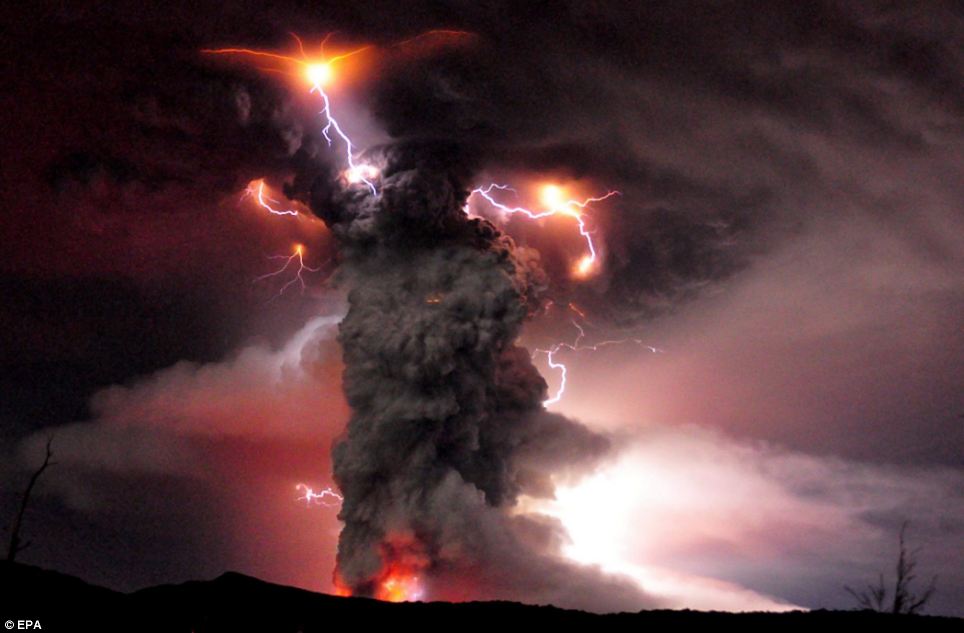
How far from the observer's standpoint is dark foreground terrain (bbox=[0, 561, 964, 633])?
29750 mm

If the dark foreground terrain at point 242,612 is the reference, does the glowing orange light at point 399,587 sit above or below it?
above

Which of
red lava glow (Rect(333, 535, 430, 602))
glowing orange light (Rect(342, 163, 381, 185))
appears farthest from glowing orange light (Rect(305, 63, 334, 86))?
red lava glow (Rect(333, 535, 430, 602))

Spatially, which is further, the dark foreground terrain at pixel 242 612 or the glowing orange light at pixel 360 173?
the glowing orange light at pixel 360 173

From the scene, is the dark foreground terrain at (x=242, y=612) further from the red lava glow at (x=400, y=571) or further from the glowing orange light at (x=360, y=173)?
the glowing orange light at (x=360, y=173)

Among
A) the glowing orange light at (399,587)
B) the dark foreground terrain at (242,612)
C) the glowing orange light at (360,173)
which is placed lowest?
the dark foreground terrain at (242,612)

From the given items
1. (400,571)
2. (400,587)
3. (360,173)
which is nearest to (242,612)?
(400,587)

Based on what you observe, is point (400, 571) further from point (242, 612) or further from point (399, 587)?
point (242, 612)

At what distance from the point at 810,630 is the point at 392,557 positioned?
18807 millimetres

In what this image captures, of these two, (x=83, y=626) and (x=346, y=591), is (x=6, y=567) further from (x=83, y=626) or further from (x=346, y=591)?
(x=346, y=591)

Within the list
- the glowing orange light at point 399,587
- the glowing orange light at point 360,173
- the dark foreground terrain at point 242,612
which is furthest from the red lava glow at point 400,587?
the glowing orange light at point 360,173

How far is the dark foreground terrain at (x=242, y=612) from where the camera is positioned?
2975 cm

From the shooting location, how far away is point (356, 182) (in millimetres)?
45062

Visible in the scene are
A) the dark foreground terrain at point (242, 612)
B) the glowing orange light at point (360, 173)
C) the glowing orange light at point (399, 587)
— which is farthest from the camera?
the glowing orange light at point (360, 173)

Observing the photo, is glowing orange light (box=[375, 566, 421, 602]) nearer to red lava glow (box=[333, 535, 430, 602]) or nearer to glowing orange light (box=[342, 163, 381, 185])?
red lava glow (box=[333, 535, 430, 602])
